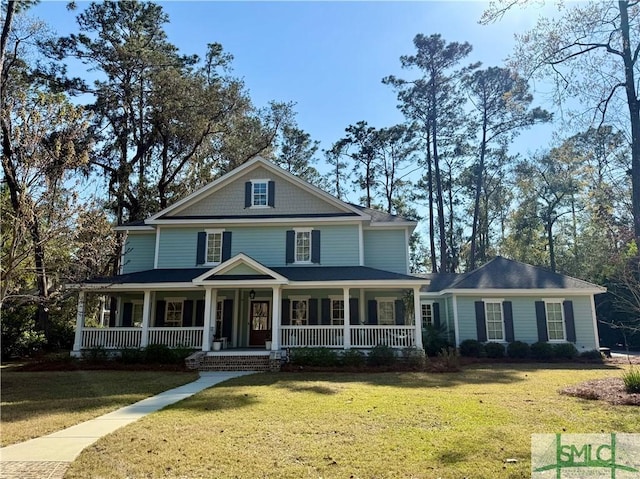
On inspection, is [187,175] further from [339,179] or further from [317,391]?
[317,391]

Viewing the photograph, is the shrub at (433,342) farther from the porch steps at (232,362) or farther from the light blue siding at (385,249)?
the porch steps at (232,362)

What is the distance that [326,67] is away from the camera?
15.1 metres

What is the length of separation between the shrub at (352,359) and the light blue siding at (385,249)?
498 centimetres

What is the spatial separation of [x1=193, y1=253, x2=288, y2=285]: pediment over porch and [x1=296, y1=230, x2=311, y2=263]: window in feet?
8.87

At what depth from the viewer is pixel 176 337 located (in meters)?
16.4

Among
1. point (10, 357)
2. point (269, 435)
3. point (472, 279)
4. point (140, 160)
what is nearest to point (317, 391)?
point (269, 435)

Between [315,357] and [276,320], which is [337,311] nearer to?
[276,320]

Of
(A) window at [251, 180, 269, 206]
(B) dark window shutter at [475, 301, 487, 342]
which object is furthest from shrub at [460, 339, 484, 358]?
(A) window at [251, 180, 269, 206]

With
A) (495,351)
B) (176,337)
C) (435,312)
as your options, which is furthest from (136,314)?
(495,351)

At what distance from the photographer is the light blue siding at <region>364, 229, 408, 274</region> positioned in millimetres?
19016

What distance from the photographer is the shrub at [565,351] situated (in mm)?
17844

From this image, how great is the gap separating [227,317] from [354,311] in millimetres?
5284

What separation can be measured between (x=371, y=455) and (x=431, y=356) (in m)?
14.1

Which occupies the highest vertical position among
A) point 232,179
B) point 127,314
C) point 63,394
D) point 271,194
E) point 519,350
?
point 232,179
